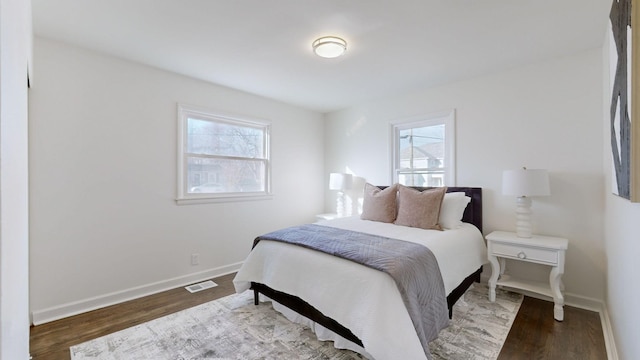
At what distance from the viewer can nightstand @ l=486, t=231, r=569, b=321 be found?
7.84 feet

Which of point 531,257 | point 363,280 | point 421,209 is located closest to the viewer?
point 363,280

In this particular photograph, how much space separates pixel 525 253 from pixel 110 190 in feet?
13.0

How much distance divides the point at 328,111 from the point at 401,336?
153 inches

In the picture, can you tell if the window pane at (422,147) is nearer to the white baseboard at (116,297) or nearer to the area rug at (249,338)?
the area rug at (249,338)

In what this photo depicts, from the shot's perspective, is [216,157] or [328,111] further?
[328,111]

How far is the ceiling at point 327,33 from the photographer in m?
1.97

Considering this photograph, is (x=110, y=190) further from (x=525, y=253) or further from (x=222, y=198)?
(x=525, y=253)

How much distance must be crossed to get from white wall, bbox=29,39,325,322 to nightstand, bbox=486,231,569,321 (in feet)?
9.80

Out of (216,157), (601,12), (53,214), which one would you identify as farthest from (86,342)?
(601,12)

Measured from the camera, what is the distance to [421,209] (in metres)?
2.94

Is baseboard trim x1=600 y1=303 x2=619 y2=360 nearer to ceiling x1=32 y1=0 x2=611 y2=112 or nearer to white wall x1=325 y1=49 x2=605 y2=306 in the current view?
white wall x1=325 y1=49 x2=605 y2=306

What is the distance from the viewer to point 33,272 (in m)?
2.34

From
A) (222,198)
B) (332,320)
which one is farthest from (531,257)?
(222,198)

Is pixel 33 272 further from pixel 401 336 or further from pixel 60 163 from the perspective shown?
pixel 401 336
